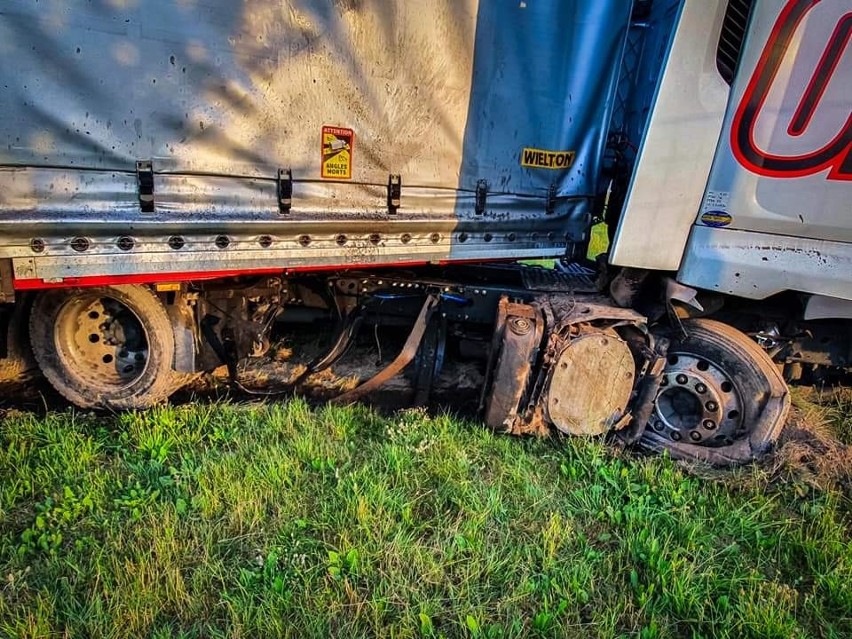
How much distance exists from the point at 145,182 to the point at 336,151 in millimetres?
1050

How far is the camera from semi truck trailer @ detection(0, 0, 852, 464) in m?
2.79

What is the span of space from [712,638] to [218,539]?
7.32 feet

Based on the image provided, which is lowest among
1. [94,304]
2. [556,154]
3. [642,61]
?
[94,304]

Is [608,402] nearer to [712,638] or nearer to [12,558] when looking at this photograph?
[712,638]

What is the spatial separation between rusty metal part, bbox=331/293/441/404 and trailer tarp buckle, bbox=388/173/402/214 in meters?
0.77

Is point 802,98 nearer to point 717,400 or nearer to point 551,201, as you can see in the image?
point 551,201

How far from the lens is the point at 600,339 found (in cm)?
340

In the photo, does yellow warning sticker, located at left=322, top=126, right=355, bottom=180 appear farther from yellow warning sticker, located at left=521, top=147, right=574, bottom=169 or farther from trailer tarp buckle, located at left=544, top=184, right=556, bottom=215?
trailer tarp buckle, located at left=544, top=184, right=556, bottom=215

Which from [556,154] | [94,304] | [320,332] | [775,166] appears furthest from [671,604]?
[94,304]

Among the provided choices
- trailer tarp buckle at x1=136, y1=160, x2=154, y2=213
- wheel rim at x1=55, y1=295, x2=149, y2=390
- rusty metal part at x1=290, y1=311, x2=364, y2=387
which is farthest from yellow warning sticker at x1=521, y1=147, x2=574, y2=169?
wheel rim at x1=55, y1=295, x2=149, y2=390

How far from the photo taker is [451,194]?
3.58 meters

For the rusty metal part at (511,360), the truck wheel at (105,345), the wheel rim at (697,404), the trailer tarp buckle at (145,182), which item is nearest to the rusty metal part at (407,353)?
the rusty metal part at (511,360)

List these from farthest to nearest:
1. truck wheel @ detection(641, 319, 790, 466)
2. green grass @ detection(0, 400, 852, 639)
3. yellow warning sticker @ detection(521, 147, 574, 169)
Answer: yellow warning sticker @ detection(521, 147, 574, 169)
truck wheel @ detection(641, 319, 790, 466)
green grass @ detection(0, 400, 852, 639)

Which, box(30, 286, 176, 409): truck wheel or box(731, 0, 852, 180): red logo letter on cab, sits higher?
box(731, 0, 852, 180): red logo letter on cab
